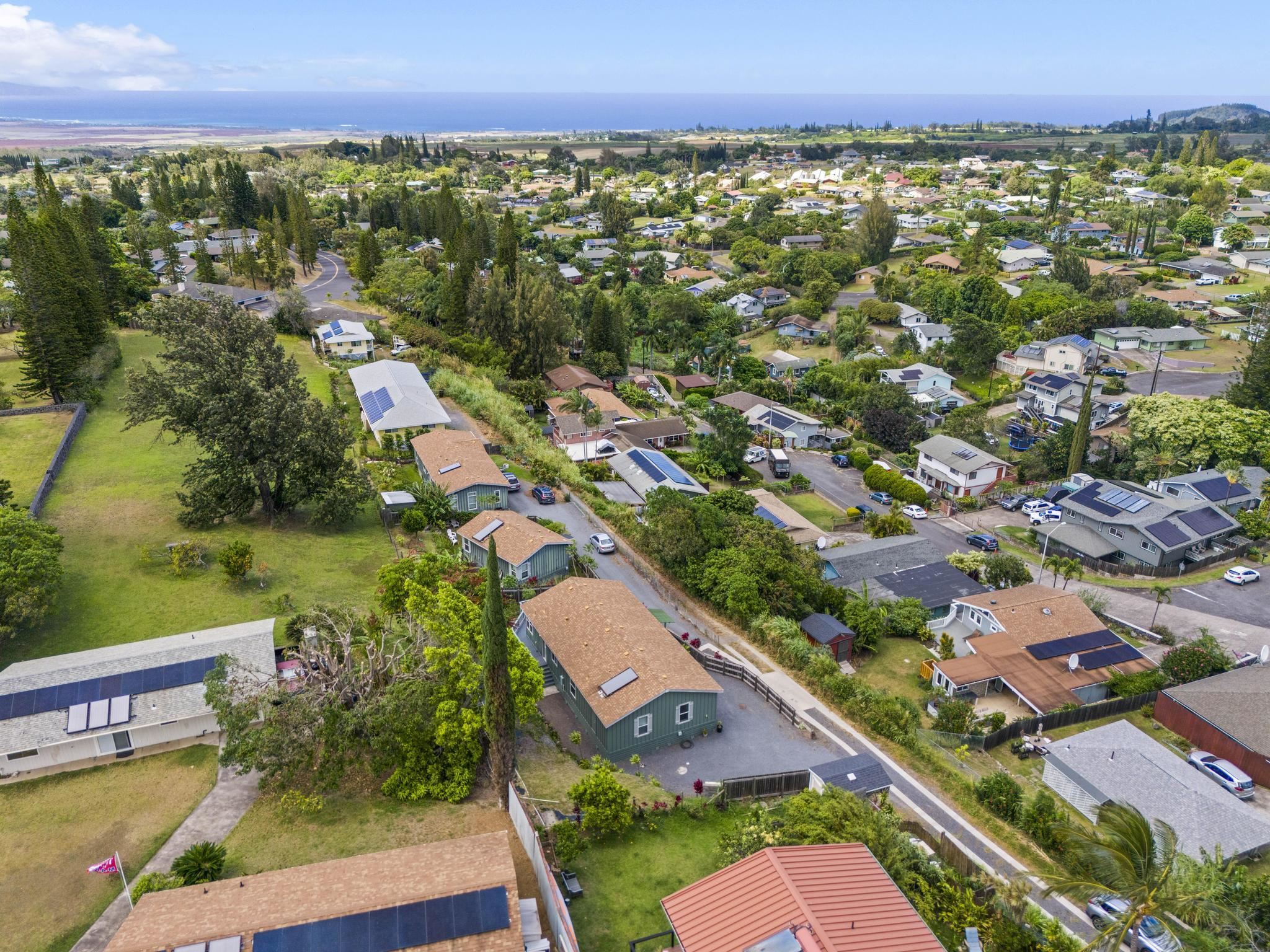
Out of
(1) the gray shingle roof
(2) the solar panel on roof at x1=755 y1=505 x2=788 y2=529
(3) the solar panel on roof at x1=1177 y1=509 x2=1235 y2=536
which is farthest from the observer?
(3) the solar panel on roof at x1=1177 y1=509 x2=1235 y2=536

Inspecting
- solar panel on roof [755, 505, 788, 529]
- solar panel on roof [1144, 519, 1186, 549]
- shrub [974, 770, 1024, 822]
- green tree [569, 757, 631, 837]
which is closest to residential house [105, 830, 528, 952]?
green tree [569, 757, 631, 837]

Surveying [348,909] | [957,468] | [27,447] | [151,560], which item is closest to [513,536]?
[151,560]

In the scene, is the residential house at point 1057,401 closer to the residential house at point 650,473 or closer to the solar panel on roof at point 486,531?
the residential house at point 650,473

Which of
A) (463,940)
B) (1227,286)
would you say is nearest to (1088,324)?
(1227,286)

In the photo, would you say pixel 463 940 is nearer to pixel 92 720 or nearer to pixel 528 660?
pixel 528 660

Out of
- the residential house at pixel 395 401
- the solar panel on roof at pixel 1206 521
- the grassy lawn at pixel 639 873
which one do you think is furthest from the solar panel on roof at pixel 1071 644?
the residential house at pixel 395 401

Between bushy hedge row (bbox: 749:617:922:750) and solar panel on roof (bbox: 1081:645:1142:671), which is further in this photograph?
solar panel on roof (bbox: 1081:645:1142:671)

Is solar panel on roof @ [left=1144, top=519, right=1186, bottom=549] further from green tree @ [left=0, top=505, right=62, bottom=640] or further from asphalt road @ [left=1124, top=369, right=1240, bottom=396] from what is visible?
green tree @ [left=0, top=505, right=62, bottom=640]
